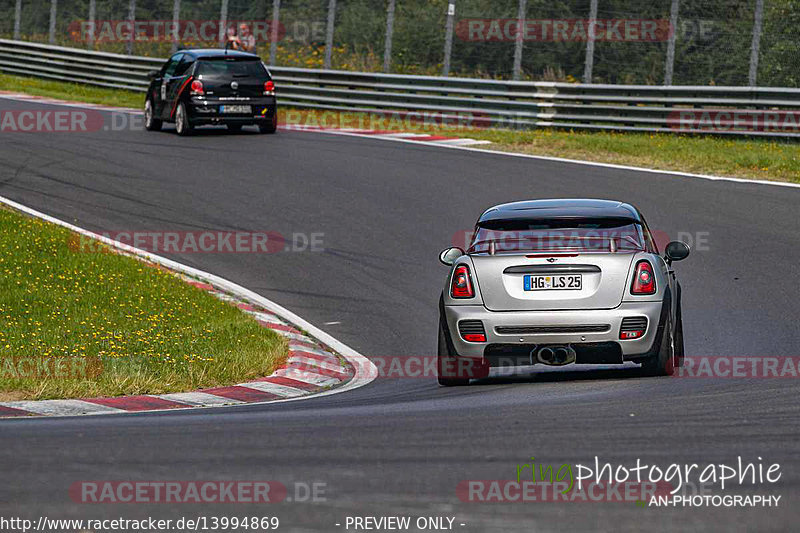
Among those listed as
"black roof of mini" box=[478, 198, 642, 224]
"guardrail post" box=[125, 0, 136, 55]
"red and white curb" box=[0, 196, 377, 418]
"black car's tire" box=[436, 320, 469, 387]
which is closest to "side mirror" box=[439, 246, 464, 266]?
"black roof of mini" box=[478, 198, 642, 224]

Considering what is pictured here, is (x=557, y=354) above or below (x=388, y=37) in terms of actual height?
below

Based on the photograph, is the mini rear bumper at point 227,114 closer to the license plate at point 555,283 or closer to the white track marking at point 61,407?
the white track marking at point 61,407

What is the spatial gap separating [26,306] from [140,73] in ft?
73.7

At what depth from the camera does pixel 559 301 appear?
28.5 feet

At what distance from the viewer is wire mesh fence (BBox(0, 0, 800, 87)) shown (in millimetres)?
22281

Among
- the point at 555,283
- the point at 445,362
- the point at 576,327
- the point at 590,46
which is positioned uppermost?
the point at 590,46

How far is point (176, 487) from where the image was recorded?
4973 mm

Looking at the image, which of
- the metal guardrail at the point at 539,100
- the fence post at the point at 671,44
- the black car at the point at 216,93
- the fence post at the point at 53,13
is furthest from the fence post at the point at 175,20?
the fence post at the point at 671,44

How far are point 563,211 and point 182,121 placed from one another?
16.3 meters

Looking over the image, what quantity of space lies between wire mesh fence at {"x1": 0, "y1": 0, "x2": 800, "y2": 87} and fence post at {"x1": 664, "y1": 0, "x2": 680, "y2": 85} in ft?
0.10

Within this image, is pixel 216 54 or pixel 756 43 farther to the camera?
pixel 216 54

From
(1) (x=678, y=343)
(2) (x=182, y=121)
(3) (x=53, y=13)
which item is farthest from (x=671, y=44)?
(3) (x=53, y=13)

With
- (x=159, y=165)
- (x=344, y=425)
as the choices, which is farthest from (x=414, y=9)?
(x=344, y=425)

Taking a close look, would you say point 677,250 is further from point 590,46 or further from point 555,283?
point 590,46
